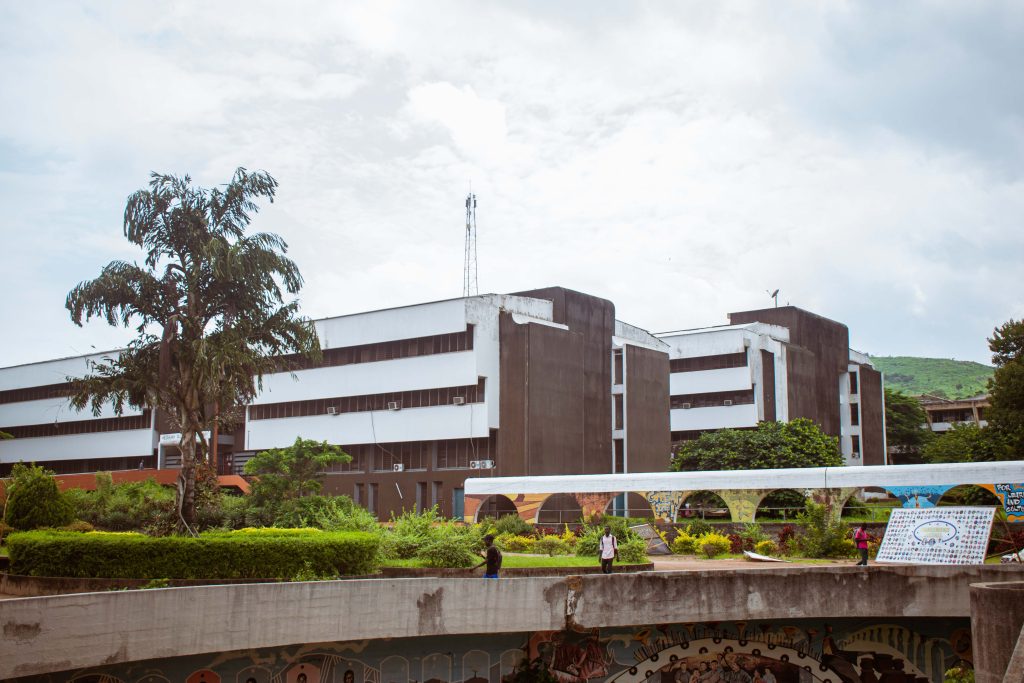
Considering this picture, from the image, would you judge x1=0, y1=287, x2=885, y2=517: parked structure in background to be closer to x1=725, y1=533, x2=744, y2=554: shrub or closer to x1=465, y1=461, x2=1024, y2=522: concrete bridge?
x1=465, y1=461, x2=1024, y2=522: concrete bridge

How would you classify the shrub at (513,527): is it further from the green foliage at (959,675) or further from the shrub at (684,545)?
the green foliage at (959,675)

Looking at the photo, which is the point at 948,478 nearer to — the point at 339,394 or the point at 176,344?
the point at 176,344

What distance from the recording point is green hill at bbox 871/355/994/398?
146 metres

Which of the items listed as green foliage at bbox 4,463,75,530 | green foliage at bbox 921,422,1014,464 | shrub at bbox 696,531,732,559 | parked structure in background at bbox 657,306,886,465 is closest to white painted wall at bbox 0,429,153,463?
parked structure in background at bbox 657,306,886,465

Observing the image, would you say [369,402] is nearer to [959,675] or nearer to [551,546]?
[551,546]

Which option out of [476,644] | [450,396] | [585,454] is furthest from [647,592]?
[585,454]

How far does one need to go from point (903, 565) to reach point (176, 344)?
15329 millimetres

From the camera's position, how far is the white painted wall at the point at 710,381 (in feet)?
183

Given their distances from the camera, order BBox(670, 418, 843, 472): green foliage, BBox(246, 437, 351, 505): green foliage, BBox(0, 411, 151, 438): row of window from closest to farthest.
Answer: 1. BBox(246, 437, 351, 505): green foliage
2. BBox(670, 418, 843, 472): green foliage
3. BBox(0, 411, 151, 438): row of window

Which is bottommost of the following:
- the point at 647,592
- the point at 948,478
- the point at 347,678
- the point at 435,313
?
the point at 347,678

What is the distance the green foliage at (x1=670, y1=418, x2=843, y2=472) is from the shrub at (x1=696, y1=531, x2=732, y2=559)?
2060 cm

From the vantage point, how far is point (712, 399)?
57.8 metres

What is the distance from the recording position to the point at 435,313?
43.7 meters

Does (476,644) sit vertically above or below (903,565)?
below
